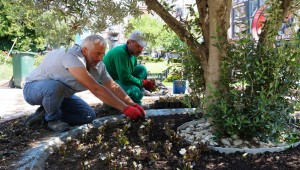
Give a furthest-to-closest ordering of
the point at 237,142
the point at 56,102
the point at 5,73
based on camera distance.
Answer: the point at 5,73, the point at 56,102, the point at 237,142

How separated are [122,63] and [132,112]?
1.20 m

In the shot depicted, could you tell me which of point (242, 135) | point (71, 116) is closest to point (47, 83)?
point (71, 116)

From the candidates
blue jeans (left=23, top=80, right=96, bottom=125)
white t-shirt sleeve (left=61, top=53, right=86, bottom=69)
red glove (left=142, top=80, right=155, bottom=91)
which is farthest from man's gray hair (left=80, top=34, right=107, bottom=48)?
red glove (left=142, top=80, right=155, bottom=91)

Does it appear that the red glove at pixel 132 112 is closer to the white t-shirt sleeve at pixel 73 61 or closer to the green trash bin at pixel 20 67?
the white t-shirt sleeve at pixel 73 61

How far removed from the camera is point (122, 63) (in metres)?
4.58

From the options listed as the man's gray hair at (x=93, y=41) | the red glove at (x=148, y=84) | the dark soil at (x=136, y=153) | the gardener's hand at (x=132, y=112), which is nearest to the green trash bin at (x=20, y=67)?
the red glove at (x=148, y=84)

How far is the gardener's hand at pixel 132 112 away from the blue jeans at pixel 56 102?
72 cm

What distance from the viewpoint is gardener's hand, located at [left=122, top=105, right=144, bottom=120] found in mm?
3504

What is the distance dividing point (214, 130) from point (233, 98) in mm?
374

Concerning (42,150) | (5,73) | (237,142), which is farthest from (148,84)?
(5,73)

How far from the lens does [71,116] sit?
4180mm

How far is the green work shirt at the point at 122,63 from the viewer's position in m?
4.58

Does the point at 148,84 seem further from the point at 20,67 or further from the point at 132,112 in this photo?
the point at 20,67

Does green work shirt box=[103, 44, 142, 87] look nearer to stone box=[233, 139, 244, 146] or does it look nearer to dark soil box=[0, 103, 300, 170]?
dark soil box=[0, 103, 300, 170]
